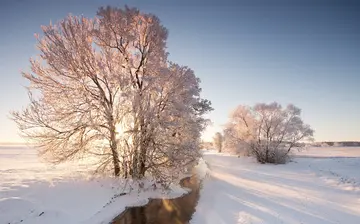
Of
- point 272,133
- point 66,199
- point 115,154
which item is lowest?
point 66,199

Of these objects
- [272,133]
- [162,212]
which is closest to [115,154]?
[162,212]

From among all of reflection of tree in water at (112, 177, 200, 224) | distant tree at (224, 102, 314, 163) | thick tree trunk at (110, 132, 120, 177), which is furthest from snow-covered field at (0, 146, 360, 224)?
distant tree at (224, 102, 314, 163)

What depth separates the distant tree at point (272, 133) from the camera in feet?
135

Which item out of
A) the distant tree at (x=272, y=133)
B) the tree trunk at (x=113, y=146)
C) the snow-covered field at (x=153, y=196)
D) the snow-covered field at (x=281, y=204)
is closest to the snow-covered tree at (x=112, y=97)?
the tree trunk at (x=113, y=146)

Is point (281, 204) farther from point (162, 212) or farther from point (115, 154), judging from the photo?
point (115, 154)

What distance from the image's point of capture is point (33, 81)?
52.7 ft

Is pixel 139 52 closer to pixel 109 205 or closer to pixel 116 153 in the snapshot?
pixel 116 153

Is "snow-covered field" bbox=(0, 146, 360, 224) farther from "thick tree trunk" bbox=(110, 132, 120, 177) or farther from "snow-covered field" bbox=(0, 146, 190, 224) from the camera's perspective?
"thick tree trunk" bbox=(110, 132, 120, 177)

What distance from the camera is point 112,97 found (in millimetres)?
18031

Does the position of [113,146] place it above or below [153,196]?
above

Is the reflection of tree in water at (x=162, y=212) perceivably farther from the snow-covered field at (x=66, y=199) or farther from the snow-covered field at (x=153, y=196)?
the snow-covered field at (x=66, y=199)

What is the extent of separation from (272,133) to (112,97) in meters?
33.4

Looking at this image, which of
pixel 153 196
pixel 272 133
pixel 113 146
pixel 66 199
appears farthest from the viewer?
pixel 272 133

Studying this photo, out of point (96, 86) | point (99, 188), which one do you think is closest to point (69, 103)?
point (96, 86)
